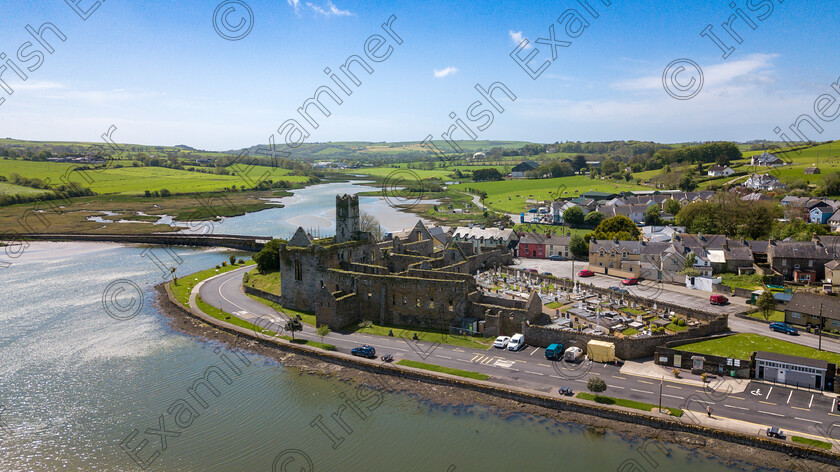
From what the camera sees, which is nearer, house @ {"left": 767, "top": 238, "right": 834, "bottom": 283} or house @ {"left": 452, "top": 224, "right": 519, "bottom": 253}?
house @ {"left": 767, "top": 238, "right": 834, "bottom": 283}

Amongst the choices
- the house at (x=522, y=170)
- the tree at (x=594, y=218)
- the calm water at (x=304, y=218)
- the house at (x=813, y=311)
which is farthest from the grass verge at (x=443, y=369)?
the house at (x=522, y=170)

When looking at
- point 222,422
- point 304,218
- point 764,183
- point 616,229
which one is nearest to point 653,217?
point 616,229

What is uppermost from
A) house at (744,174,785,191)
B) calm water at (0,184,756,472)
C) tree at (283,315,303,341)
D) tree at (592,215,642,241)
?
house at (744,174,785,191)

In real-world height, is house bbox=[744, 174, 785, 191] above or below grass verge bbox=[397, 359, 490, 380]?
above

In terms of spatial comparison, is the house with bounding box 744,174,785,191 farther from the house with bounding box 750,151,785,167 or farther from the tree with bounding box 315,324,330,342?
the tree with bounding box 315,324,330,342

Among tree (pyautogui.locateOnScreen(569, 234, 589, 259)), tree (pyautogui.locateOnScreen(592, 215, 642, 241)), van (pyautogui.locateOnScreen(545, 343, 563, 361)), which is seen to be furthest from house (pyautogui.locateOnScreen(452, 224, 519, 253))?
van (pyautogui.locateOnScreen(545, 343, 563, 361))

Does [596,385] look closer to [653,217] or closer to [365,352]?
[365,352]

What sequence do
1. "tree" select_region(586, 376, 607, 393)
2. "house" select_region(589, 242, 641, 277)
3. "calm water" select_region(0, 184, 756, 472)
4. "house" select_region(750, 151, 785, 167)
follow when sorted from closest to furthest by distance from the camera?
"calm water" select_region(0, 184, 756, 472) → "tree" select_region(586, 376, 607, 393) → "house" select_region(589, 242, 641, 277) → "house" select_region(750, 151, 785, 167)
